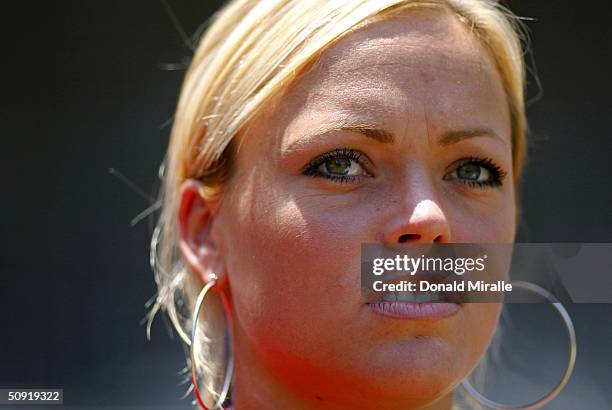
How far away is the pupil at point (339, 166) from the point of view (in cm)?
100

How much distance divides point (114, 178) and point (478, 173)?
747 millimetres

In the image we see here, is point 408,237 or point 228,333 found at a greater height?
point 408,237

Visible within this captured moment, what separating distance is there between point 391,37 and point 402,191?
212 mm

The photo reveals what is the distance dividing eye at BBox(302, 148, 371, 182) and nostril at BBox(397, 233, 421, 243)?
10 cm

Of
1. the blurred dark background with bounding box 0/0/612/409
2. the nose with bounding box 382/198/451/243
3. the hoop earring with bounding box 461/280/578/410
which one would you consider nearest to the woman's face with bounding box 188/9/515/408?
the nose with bounding box 382/198/451/243

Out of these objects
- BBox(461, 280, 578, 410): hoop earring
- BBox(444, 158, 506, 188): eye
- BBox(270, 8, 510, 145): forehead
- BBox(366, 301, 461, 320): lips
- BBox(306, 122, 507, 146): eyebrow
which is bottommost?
BBox(461, 280, 578, 410): hoop earring

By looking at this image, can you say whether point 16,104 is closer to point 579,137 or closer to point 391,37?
point 391,37

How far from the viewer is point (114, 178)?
1.50 meters

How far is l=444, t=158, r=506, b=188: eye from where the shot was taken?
1052mm

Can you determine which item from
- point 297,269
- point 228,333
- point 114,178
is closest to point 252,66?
point 297,269

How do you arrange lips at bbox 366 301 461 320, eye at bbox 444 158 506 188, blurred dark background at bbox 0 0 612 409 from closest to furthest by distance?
1. lips at bbox 366 301 461 320
2. eye at bbox 444 158 506 188
3. blurred dark background at bbox 0 0 612 409

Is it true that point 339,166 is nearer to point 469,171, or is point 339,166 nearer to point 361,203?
point 361,203

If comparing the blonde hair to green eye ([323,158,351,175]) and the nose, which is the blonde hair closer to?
green eye ([323,158,351,175])

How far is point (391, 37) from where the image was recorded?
1.02 meters
